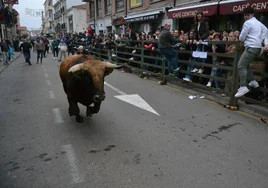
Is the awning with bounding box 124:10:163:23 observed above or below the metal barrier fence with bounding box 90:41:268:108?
above

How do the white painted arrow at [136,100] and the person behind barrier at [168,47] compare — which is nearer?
the white painted arrow at [136,100]

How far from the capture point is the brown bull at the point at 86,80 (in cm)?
451

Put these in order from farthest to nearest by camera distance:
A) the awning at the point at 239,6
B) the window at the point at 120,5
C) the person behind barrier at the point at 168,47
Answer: the window at the point at 120,5
the awning at the point at 239,6
the person behind barrier at the point at 168,47

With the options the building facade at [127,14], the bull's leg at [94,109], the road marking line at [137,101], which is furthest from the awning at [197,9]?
the bull's leg at [94,109]

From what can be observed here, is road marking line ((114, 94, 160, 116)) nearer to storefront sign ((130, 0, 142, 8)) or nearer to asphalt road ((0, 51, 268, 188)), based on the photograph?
asphalt road ((0, 51, 268, 188))

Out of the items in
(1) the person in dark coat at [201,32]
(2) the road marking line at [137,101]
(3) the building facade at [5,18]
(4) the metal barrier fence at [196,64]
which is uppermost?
(3) the building facade at [5,18]

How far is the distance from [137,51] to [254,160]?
8.76 meters

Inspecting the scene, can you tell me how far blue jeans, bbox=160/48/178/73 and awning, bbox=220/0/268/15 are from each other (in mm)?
3580

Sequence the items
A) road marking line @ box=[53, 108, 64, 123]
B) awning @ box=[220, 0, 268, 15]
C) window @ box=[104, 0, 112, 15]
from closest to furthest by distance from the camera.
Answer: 1. road marking line @ box=[53, 108, 64, 123]
2. awning @ box=[220, 0, 268, 15]
3. window @ box=[104, 0, 112, 15]

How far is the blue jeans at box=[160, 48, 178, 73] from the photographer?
877cm

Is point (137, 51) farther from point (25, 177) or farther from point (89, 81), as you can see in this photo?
point (25, 177)

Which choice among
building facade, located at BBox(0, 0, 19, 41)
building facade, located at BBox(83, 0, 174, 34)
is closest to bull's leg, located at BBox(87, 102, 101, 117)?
building facade, located at BBox(83, 0, 174, 34)

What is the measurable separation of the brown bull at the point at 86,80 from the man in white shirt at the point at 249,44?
9.83ft

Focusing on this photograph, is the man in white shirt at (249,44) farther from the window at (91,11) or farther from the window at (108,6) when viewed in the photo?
the window at (91,11)
